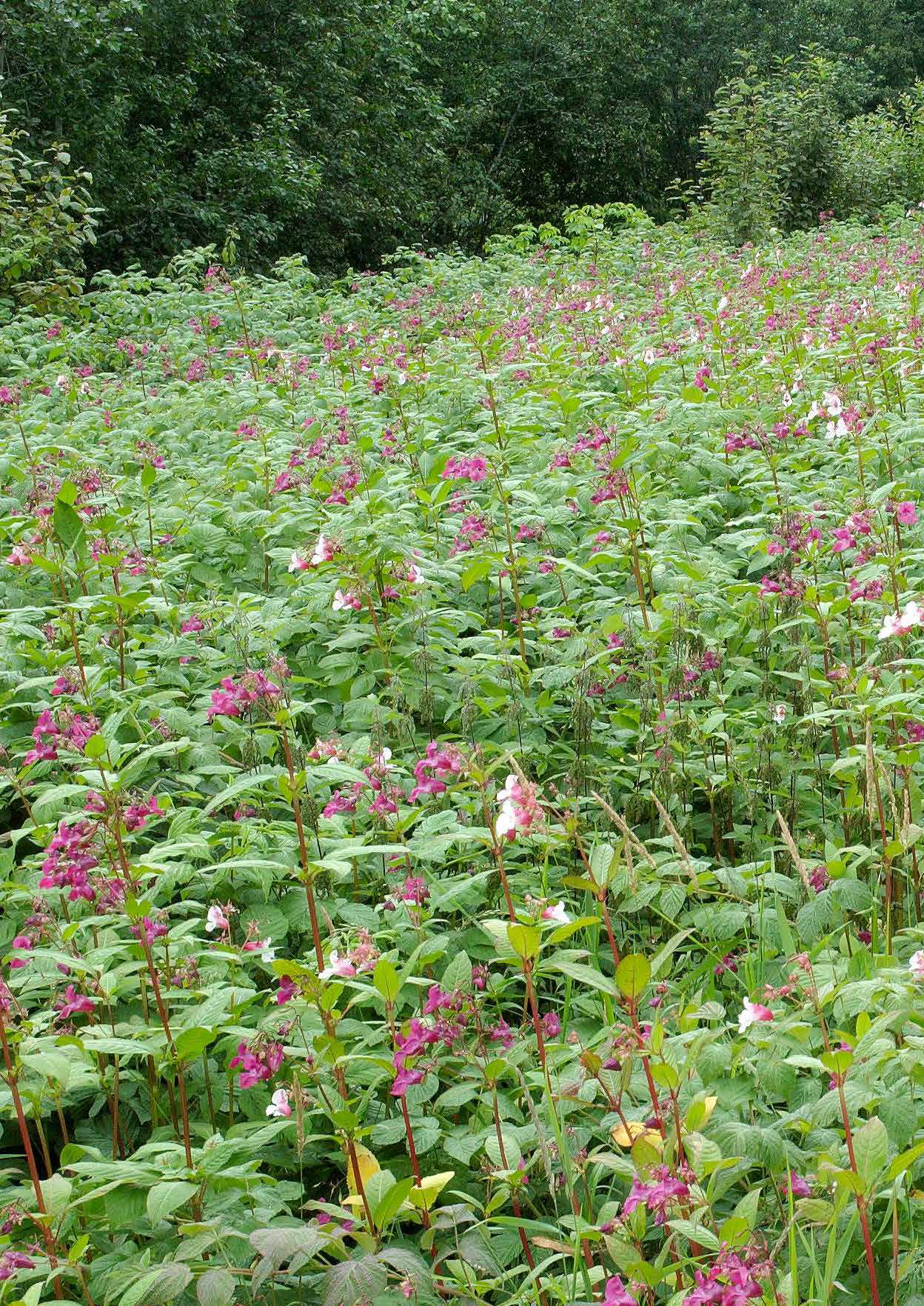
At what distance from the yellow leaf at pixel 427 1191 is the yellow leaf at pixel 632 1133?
0.72 feet

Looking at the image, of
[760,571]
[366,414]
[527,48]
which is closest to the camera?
[760,571]

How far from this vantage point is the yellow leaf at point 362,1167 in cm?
177

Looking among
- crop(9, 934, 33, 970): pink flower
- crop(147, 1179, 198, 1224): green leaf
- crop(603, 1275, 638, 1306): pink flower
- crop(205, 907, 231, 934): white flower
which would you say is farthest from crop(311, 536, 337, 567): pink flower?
crop(603, 1275, 638, 1306): pink flower

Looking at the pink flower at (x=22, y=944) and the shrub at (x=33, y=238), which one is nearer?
the pink flower at (x=22, y=944)

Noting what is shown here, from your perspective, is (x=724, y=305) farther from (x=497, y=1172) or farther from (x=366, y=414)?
(x=497, y=1172)

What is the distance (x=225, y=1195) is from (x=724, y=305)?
622 cm

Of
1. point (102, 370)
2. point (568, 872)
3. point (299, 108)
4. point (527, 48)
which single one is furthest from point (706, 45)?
point (568, 872)

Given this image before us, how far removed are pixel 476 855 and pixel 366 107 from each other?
674 inches

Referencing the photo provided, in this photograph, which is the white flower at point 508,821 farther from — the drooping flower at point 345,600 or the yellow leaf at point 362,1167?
the drooping flower at point 345,600

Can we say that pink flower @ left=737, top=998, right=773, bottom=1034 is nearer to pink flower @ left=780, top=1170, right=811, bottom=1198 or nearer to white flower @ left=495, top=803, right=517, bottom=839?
pink flower @ left=780, top=1170, right=811, bottom=1198

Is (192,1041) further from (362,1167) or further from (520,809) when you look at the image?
(520,809)

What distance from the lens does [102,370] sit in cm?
909

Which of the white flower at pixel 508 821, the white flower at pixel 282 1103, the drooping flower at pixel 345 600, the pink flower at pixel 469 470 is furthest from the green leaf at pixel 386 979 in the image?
the pink flower at pixel 469 470

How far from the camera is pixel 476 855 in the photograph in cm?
265
